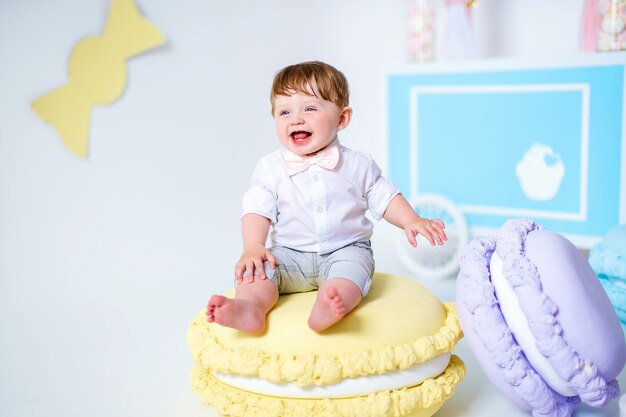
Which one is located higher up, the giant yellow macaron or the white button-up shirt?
the white button-up shirt

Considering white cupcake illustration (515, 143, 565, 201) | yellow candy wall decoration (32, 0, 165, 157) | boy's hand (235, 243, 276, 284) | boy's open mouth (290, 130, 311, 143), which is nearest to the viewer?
boy's hand (235, 243, 276, 284)

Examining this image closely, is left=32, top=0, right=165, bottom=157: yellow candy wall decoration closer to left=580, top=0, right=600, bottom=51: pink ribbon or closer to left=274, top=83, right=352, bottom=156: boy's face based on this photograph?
left=274, top=83, right=352, bottom=156: boy's face

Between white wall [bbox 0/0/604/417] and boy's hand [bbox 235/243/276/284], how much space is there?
0.43 metres

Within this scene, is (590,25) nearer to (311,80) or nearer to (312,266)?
(311,80)

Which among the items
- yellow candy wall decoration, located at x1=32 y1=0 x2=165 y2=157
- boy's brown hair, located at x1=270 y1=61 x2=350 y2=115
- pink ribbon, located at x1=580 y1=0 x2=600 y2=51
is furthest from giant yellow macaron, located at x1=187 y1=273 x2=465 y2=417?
pink ribbon, located at x1=580 y1=0 x2=600 y2=51

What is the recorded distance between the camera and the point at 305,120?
1870 millimetres

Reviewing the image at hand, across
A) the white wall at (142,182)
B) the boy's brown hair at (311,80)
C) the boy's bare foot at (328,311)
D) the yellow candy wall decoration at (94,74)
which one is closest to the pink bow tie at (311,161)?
the boy's brown hair at (311,80)

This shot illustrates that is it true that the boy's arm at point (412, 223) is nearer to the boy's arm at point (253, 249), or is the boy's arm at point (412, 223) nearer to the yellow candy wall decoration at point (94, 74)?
the boy's arm at point (253, 249)

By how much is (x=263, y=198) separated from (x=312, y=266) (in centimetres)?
21

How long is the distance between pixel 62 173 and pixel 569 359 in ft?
6.87

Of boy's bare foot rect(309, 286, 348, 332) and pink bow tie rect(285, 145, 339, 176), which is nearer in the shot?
boy's bare foot rect(309, 286, 348, 332)

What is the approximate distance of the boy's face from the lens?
1.87m

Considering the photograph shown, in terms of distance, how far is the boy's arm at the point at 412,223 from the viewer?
6.03 feet

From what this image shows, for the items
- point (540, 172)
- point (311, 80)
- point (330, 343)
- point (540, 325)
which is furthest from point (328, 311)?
point (540, 172)
